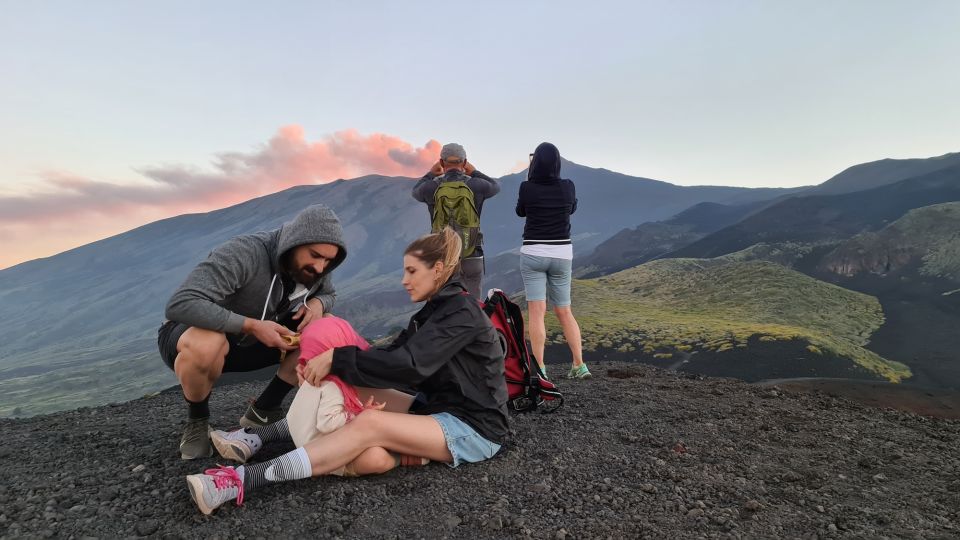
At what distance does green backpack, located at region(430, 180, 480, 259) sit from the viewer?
645 centimetres

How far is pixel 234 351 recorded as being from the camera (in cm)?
357

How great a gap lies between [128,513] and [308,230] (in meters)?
1.97

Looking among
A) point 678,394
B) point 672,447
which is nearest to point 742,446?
point 672,447

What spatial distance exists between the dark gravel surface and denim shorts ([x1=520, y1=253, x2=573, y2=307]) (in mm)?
1642

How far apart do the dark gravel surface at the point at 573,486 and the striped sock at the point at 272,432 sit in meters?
0.13

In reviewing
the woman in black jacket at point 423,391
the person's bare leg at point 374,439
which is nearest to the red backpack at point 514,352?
the woman in black jacket at point 423,391

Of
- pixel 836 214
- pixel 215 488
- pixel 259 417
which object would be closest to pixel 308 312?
pixel 259 417

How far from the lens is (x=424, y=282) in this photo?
10.2ft

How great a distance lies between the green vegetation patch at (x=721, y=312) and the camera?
12148 mm

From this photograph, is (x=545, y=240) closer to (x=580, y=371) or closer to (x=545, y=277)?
(x=545, y=277)

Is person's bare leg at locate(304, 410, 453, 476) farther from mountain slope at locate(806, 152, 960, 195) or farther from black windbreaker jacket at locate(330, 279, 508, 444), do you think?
mountain slope at locate(806, 152, 960, 195)

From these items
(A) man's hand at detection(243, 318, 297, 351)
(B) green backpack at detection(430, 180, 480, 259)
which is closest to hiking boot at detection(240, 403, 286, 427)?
(A) man's hand at detection(243, 318, 297, 351)

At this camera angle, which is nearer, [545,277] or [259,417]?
[259,417]

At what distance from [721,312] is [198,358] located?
1702cm
